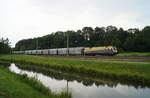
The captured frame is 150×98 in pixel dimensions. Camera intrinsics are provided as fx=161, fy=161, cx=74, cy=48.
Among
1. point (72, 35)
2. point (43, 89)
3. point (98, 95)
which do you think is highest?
point (72, 35)

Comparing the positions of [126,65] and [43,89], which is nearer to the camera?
[43,89]

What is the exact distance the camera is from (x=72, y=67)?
28.7m

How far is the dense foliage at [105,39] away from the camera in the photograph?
79.8 meters

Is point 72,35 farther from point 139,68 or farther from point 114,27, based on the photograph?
point 139,68

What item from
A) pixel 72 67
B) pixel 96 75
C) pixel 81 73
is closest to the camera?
pixel 96 75

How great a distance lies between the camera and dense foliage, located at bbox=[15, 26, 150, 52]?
7975 centimetres

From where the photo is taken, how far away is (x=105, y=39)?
4028 inches

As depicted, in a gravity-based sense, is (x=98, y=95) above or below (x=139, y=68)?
below

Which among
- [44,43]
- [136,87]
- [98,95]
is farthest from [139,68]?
[44,43]

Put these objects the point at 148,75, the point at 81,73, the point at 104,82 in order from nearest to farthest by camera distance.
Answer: the point at 148,75, the point at 104,82, the point at 81,73

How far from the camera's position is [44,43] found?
5374 inches

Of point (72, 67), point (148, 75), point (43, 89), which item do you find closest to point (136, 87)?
point (148, 75)

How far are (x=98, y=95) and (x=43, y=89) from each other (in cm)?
517

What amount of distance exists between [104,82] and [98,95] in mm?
5026
